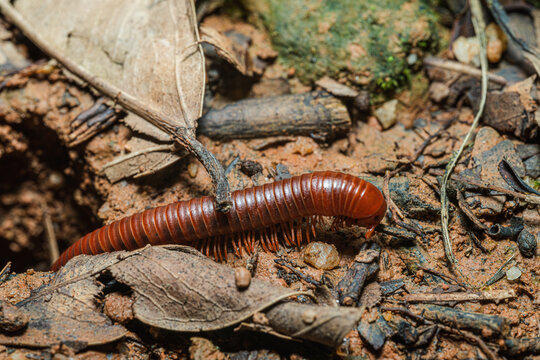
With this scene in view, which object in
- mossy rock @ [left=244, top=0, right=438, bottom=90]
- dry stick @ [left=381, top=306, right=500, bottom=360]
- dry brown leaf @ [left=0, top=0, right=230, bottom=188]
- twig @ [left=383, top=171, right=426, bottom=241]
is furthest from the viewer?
mossy rock @ [left=244, top=0, right=438, bottom=90]

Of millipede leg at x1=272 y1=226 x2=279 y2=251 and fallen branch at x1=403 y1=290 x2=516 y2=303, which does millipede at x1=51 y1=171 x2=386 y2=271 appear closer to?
millipede leg at x1=272 y1=226 x2=279 y2=251

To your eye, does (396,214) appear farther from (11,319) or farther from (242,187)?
(11,319)

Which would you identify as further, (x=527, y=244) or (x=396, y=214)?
(x=396, y=214)

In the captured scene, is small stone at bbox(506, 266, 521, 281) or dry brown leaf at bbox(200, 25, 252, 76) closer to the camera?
small stone at bbox(506, 266, 521, 281)

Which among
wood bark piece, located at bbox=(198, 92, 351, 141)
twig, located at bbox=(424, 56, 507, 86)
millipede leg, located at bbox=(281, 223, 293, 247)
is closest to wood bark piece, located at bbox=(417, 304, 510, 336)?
millipede leg, located at bbox=(281, 223, 293, 247)

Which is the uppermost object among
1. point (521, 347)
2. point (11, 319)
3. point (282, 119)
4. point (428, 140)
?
point (282, 119)

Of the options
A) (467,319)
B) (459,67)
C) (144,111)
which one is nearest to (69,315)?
(144,111)
